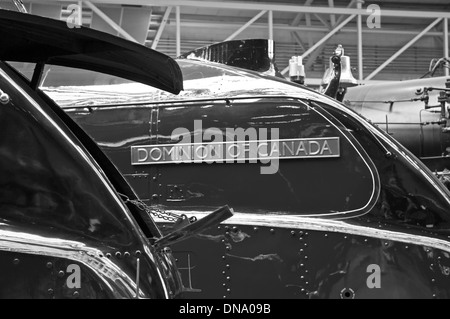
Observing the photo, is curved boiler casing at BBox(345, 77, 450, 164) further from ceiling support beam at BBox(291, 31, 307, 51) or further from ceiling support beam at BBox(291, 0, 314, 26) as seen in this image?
ceiling support beam at BBox(291, 31, 307, 51)

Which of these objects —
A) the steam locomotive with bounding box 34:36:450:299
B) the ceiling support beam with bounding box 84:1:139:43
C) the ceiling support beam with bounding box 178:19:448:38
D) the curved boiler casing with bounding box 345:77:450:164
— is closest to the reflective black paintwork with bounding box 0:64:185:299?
the steam locomotive with bounding box 34:36:450:299

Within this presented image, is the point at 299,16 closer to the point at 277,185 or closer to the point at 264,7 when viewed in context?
the point at 264,7

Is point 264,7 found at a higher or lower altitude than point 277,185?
higher

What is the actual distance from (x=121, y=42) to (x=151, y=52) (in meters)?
0.13

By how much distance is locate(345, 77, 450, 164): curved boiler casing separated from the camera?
6.88 metres

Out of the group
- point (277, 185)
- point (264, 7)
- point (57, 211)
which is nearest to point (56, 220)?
point (57, 211)

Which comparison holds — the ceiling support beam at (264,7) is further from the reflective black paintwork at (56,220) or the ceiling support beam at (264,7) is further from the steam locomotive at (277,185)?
the reflective black paintwork at (56,220)

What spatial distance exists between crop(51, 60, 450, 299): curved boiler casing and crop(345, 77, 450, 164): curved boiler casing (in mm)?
2409

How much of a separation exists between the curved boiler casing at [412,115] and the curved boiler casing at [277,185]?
7.90 ft

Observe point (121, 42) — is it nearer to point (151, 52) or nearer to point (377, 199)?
point (151, 52)

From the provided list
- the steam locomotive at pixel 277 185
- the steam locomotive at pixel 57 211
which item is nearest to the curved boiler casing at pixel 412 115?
the steam locomotive at pixel 277 185

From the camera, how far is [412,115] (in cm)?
701

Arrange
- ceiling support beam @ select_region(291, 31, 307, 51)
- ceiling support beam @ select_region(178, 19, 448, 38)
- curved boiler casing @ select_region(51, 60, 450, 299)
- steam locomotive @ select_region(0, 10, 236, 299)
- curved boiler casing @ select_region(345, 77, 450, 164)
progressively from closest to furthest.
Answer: steam locomotive @ select_region(0, 10, 236, 299) < curved boiler casing @ select_region(51, 60, 450, 299) < curved boiler casing @ select_region(345, 77, 450, 164) < ceiling support beam @ select_region(178, 19, 448, 38) < ceiling support beam @ select_region(291, 31, 307, 51)

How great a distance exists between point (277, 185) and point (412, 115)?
3.08 m
